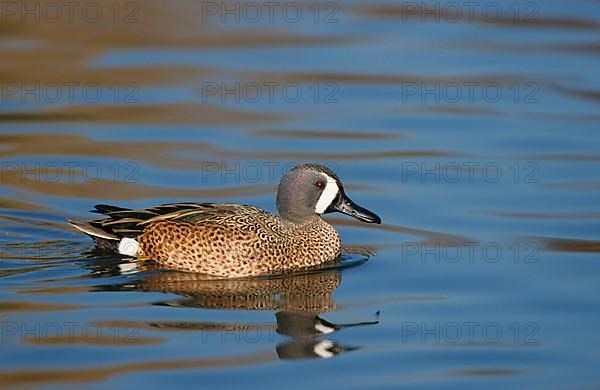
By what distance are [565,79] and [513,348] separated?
8.25 meters

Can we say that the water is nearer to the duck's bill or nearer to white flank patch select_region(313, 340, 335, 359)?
white flank patch select_region(313, 340, 335, 359)

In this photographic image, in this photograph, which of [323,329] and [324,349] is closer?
[324,349]

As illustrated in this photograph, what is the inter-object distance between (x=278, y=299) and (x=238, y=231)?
0.93m

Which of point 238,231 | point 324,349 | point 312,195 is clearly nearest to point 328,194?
point 312,195

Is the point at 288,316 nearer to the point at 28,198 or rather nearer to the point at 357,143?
the point at 28,198

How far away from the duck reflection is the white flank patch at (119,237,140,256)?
0.12 metres

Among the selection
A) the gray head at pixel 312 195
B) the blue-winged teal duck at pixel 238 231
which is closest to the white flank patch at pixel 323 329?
the blue-winged teal duck at pixel 238 231

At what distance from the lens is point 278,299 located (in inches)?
383

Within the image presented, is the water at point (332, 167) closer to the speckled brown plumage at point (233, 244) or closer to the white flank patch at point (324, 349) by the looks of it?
the white flank patch at point (324, 349)

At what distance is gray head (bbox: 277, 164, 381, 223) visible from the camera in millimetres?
10742

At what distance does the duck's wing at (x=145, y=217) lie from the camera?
34.8ft

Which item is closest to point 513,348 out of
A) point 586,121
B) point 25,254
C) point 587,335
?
point 587,335

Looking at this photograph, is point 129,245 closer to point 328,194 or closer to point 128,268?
point 128,268

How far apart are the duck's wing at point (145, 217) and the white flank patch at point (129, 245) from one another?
34mm
